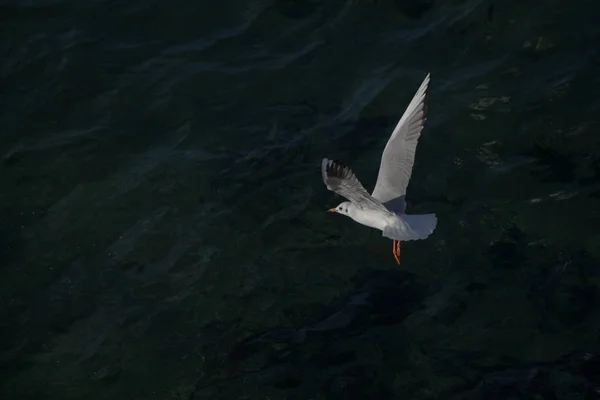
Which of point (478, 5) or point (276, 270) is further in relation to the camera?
point (478, 5)

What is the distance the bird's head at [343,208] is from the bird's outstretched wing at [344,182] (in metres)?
0.75

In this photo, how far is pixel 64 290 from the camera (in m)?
11.9

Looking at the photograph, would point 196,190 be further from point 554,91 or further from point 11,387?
point 554,91

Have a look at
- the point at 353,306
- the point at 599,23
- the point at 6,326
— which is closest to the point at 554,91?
the point at 599,23

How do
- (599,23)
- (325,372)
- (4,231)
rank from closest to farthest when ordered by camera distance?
1. (325,372)
2. (4,231)
3. (599,23)

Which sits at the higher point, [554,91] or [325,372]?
[554,91]

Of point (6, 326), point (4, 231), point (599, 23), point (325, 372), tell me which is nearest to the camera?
point (325, 372)

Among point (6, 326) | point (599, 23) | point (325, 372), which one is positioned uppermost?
point (599, 23)

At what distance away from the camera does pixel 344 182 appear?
403 inches

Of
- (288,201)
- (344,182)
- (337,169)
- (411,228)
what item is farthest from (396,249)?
(337,169)

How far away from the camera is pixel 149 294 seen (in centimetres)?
1181

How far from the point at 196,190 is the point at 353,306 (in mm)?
3005

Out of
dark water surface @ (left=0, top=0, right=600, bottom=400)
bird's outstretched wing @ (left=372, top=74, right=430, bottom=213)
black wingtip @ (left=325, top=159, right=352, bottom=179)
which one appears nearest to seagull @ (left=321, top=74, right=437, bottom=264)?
bird's outstretched wing @ (left=372, top=74, right=430, bottom=213)

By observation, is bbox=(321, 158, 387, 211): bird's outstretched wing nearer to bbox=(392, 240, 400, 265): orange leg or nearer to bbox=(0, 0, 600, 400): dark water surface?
bbox=(392, 240, 400, 265): orange leg
